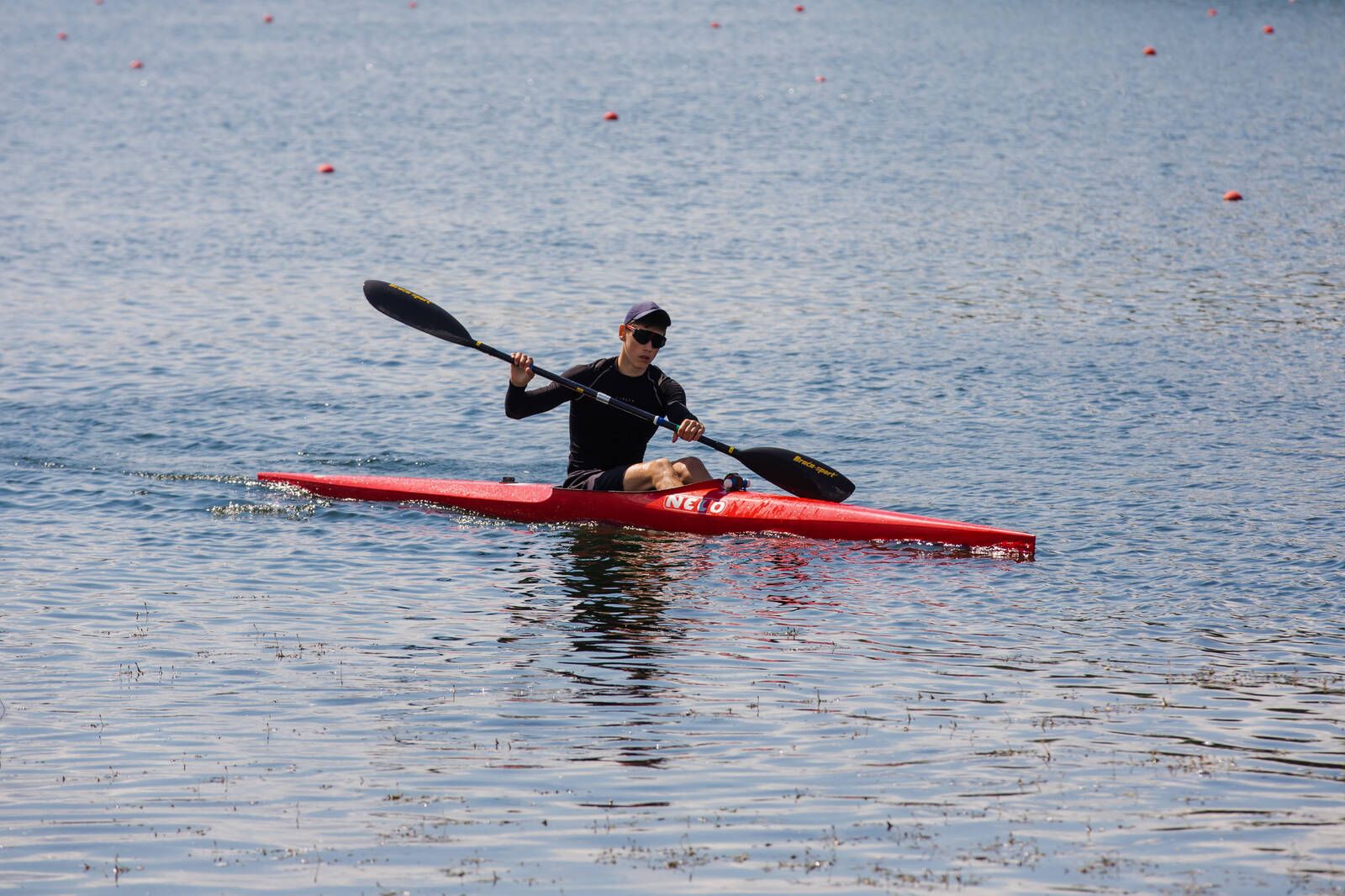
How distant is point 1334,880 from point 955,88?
3862 centimetres

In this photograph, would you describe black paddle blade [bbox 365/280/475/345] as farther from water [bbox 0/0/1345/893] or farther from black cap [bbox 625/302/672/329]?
black cap [bbox 625/302/672/329]

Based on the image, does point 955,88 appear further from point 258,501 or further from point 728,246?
point 258,501

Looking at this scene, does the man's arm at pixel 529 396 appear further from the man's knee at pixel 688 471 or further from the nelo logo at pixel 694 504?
the nelo logo at pixel 694 504

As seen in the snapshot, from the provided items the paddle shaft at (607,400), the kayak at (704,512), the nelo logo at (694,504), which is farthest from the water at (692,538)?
the paddle shaft at (607,400)

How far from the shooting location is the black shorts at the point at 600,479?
12336 millimetres

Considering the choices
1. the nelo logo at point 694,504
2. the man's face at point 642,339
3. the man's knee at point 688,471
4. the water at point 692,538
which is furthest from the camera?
the man's knee at point 688,471

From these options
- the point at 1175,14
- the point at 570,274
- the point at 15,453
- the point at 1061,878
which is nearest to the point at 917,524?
the point at 1061,878

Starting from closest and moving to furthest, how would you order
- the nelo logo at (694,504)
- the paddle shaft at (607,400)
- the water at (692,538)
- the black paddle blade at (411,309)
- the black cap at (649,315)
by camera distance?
1. the water at (692,538)
2. the black cap at (649,315)
3. the paddle shaft at (607,400)
4. the nelo logo at (694,504)
5. the black paddle blade at (411,309)

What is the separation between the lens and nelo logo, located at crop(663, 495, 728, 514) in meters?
12.1

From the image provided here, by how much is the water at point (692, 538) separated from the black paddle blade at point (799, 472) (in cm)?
64

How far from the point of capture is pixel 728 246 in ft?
82.0

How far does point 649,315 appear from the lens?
11.5 metres

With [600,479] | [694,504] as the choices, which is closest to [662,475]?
[694,504]

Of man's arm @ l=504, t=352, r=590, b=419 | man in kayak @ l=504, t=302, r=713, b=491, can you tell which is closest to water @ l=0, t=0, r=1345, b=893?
man in kayak @ l=504, t=302, r=713, b=491
